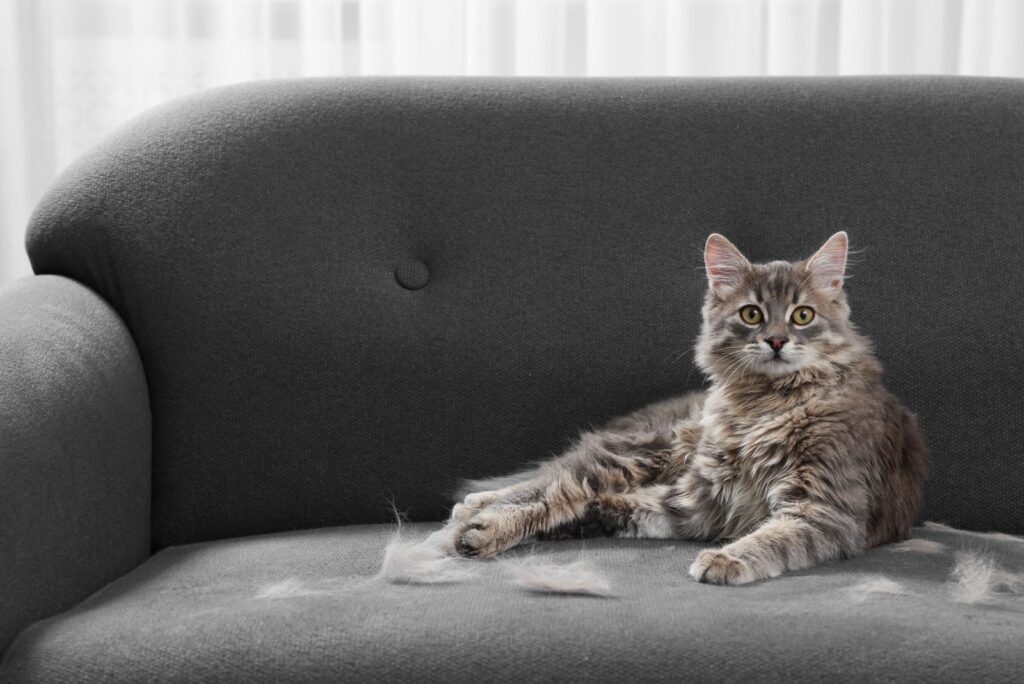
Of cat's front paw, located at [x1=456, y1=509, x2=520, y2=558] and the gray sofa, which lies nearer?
cat's front paw, located at [x1=456, y1=509, x2=520, y2=558]

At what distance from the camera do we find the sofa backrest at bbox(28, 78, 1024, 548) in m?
1.93

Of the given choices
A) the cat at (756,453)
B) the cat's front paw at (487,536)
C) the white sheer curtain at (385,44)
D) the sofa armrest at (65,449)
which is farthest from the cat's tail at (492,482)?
the white sheer curtain at (385,44)

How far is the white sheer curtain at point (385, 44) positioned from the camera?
2.73 m

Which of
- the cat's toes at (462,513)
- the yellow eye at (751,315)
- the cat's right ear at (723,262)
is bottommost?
the cat's toes at (462,513)

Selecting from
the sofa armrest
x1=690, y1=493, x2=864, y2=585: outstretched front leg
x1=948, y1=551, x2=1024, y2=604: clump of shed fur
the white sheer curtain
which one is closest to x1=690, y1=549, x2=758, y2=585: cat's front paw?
x1=690, y1=493, x2=864, y2=585: outstretched front leg

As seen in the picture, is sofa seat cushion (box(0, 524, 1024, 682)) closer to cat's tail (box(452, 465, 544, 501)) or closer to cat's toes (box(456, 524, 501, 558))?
cat's toes (box(456, 524, 501, 558))

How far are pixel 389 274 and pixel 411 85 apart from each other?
1.29 feet

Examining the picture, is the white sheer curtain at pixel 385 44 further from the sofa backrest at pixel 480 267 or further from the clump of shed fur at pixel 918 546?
the clump of shed fur at pixel 918 546

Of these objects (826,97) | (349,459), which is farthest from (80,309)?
(826,97)

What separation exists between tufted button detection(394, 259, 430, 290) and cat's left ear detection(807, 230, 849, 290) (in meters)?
0.69

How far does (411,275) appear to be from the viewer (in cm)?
200

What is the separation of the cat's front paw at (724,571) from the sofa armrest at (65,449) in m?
0.88

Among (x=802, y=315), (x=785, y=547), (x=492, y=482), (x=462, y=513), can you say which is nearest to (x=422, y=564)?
(x=462, y=513)

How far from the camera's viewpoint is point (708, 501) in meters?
1.75
